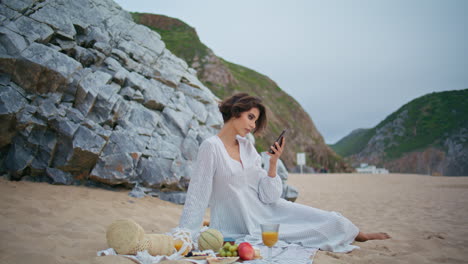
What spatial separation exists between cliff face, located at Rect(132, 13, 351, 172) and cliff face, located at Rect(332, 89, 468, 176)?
1444 cm

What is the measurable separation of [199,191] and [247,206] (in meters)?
0.61

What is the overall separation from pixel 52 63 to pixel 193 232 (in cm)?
460

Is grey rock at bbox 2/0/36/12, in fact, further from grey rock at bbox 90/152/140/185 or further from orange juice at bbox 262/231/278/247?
orange juice at bbox 262/231/278/247

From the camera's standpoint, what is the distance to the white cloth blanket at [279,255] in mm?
2305

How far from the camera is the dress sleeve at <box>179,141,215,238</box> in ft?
9.40

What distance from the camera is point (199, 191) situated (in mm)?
3006

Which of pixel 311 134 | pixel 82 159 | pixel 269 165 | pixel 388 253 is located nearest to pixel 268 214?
pixel 269 165

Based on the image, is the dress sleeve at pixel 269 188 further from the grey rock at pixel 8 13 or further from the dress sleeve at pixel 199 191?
the grey rock at pixel 8 13

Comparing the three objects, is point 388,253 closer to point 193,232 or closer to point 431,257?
point 431,257

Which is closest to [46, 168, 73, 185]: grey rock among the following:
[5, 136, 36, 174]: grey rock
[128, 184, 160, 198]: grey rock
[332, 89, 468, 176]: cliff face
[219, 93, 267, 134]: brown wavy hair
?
[5, 136, 36, 174]: grey rock

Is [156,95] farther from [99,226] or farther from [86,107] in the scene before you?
[99,226]

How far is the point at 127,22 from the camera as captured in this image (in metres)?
8.30

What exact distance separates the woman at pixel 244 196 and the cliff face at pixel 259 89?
26511mm

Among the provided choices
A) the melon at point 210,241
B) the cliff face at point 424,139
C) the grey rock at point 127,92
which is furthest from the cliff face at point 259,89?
the melon at point 210,241
